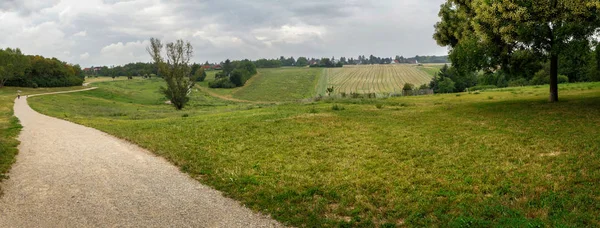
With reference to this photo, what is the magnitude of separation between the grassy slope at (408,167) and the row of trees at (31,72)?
8775cm

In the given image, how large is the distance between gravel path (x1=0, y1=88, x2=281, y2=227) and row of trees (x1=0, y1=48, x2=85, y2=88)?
89381mm

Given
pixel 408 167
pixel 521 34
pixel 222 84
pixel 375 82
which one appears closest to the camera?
pixel 408 167

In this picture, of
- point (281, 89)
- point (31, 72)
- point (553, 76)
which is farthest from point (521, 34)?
point (31, 72)

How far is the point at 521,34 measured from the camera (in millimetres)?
20797

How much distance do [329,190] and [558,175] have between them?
6851mm

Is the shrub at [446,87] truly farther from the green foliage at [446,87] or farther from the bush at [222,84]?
the bush at [222,84]

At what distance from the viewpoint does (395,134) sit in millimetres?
18125

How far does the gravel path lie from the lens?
28.3 ft

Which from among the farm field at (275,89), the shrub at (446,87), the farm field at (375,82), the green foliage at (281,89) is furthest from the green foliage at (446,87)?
the farm field at (275,89)

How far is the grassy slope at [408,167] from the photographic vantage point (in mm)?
8484

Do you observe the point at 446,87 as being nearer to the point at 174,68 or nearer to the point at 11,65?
the point at 174,68

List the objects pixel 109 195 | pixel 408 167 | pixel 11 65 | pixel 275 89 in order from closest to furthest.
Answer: pixel 109 195 < pixel 408 167 < pixel 11 65 < pixel 275 89

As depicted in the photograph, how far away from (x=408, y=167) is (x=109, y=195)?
32.1ft

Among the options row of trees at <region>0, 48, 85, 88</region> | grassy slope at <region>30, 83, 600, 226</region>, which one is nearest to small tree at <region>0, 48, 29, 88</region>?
row of trees at <region>0, 48, 85, 88</region>
